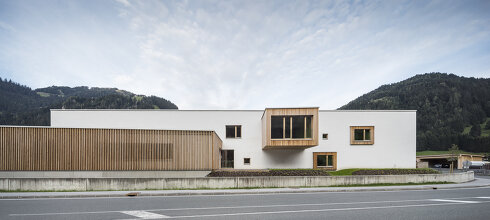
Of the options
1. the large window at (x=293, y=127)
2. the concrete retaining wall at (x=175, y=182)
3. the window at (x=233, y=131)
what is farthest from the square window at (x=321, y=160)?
the concrete retaining wall at (x=175, y=182)

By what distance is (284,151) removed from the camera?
2694 cm

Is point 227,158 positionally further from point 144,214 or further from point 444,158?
point 444,158

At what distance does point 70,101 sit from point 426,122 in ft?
472

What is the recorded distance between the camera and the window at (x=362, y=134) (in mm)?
27641

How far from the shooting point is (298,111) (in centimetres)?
2347

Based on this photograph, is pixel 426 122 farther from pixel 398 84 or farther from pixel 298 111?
pixel 298 111

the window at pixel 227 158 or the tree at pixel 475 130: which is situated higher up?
the window at pixel 227 158

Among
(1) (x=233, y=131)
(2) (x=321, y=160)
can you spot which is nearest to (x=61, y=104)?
(1) (x=233, y=131)

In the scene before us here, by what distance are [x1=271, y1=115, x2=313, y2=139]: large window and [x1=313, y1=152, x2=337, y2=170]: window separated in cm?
501

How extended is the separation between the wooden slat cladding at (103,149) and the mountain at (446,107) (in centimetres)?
9475

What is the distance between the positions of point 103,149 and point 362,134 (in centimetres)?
2301

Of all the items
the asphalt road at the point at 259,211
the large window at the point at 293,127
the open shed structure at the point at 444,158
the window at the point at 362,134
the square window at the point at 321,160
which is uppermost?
the large window at the point at 293,127

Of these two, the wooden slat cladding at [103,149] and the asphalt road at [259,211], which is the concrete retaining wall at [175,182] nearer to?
the wooden slat cladding at [103,149]

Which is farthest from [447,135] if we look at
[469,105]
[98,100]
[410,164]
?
[98,100]
